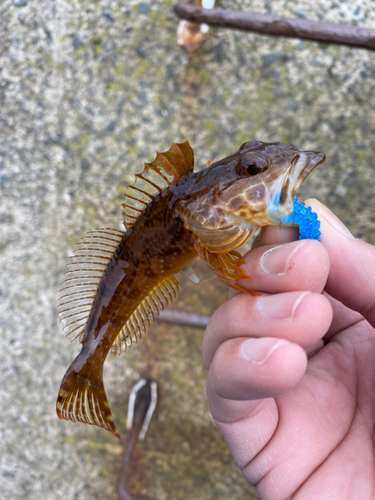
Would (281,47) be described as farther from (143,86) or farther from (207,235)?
(207,235)

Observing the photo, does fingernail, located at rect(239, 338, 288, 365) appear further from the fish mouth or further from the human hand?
Answer: the fish mouth

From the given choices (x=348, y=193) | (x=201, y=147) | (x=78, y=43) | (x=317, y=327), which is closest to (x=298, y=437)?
(x=317, y=327)

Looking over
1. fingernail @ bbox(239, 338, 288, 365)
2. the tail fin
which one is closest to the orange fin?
fingernail @ bbox(239, 338, 288, 365)

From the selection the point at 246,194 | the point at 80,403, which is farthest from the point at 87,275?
the point at 246,194

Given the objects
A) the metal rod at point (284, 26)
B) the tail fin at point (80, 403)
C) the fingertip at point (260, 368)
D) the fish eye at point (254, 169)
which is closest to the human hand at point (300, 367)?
the fingertip at point (260, 368)

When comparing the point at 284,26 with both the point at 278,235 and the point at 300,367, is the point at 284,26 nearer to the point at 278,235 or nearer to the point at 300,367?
the point at 278,235
